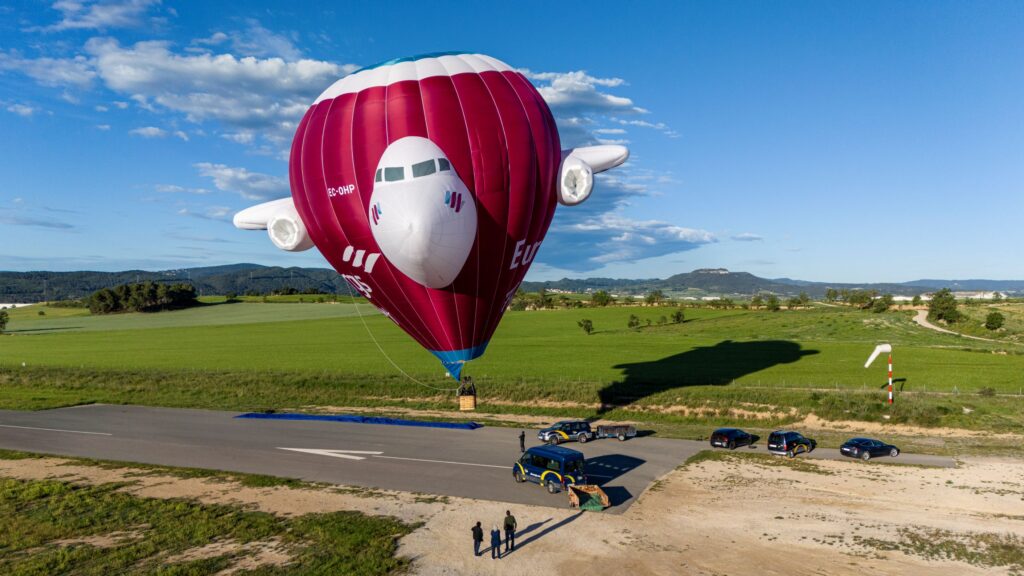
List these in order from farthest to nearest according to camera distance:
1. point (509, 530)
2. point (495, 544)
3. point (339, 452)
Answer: point (339, 452), point (509, 530), point (495, 544)

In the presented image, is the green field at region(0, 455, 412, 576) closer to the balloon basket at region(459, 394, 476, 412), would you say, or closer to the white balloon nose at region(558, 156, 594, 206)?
the balloon basket at region(459, 394, 476, 412)

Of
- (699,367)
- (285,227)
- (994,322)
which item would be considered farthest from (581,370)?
(994,322)

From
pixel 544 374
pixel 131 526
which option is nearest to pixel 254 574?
pixel 131 526

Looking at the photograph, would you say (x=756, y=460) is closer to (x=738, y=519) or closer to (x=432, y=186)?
(x=738, y=519)

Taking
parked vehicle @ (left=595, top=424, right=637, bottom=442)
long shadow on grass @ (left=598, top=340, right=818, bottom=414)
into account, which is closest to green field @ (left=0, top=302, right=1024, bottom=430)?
long shadow on grass @ (left=598, top=340, right=818, bottom=414)

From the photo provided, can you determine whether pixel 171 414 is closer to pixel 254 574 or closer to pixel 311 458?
pixel 311 458

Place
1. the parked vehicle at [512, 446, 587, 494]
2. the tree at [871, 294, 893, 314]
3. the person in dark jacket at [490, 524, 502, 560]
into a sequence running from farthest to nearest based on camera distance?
the tree at [871, 294, 893, 314] < the parked vehicle at [512, 446, 587, 494] < the person in dark jacket at [490, 524, 502, 560]
